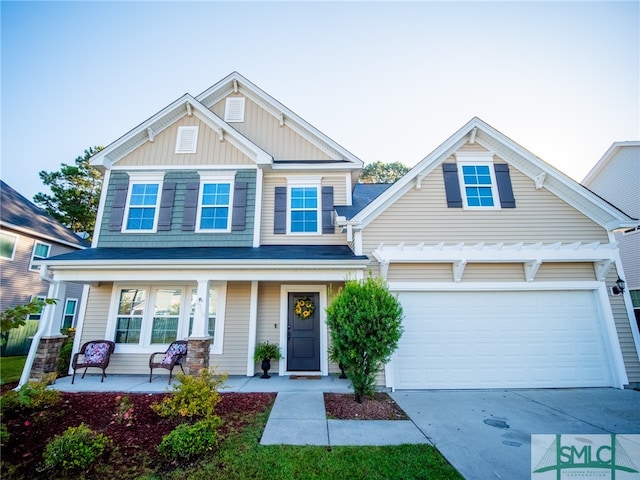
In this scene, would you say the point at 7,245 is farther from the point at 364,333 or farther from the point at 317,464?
the point at 317,464

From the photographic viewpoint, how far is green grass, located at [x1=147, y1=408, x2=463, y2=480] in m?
3.15

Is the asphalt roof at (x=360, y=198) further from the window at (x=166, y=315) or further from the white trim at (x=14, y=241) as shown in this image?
the white trim at (x=14, y=241)

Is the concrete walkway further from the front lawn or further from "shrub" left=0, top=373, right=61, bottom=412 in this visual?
"shrub" left=0, top=373, right=61, bottom=412

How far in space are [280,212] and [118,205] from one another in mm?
5237

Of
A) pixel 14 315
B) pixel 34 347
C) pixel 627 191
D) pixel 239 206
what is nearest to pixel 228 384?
pixel 14 315

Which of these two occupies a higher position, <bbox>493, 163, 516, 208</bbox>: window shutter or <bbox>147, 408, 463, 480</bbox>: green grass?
<bbox>493, 163, 516, 208</bbox>: window shutter

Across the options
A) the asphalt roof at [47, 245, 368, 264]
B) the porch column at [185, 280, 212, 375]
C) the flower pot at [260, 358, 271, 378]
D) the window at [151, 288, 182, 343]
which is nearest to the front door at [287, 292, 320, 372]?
the flower pot at [260, 358, 271, 378]

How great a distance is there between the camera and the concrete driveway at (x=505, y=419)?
356 centimetres

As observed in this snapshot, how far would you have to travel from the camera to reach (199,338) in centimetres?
698

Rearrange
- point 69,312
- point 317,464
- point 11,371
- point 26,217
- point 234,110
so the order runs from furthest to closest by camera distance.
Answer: point 69,312
point 26,217
point 234,110
point 11,371
point 317,464

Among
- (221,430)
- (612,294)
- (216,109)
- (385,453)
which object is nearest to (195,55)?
(216,109)

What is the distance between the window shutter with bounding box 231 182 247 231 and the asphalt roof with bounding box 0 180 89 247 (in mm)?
12542

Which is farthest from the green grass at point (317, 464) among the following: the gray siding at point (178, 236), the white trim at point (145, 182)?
the white trim at point (145, 182)

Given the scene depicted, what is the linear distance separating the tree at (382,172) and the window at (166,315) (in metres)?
25.1
